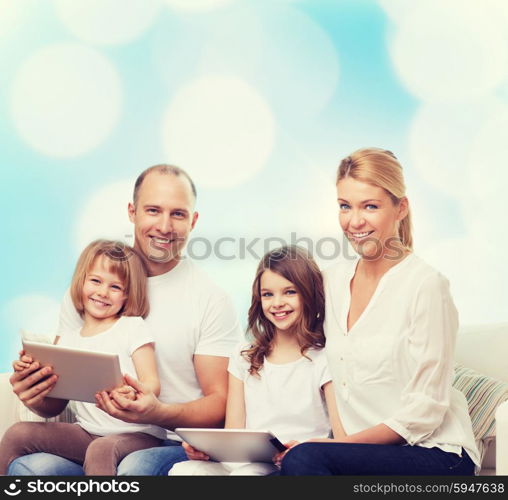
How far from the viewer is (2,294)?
133 inches

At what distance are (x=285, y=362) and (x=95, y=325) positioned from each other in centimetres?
62

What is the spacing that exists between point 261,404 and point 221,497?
0.31m

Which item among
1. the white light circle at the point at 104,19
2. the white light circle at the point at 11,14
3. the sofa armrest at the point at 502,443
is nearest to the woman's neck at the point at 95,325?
the sofa armrest at the point at 502,443

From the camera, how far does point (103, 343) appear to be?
8.11ft

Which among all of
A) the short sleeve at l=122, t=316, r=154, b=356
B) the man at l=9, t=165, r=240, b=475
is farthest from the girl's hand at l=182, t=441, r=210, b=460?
the short sleeve at l=122, t=316, r=154, b=356

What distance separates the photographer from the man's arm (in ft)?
7.51

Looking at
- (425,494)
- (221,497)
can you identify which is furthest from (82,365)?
(425,494)

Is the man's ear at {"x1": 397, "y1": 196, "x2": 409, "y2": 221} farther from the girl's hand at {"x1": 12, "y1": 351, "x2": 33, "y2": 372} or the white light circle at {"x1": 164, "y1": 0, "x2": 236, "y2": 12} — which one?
the white light circle at {"x1": 164, "y1": 0, "x2": 236, "y2": 12}

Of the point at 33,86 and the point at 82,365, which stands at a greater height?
the point at 33,86

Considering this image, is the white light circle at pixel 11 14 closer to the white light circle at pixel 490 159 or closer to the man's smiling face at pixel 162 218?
the man's smiling face at pixel 162 218

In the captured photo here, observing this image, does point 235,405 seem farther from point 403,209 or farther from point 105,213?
point 105,213

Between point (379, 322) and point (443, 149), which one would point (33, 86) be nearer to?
point (443, 149)

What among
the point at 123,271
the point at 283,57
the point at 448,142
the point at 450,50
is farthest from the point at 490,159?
the point at 123,271

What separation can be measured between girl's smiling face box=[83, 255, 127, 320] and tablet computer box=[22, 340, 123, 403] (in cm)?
25
